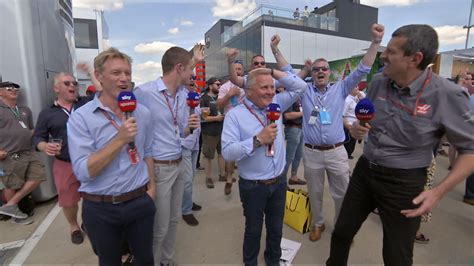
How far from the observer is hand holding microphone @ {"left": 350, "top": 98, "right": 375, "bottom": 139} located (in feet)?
6.22

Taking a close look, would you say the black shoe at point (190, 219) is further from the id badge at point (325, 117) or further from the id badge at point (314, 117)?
the id badge at point (325, 117)

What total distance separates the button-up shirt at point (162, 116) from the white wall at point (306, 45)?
1969cm

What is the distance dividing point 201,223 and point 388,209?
8.16 feet

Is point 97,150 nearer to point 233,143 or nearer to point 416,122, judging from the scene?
point 233,143

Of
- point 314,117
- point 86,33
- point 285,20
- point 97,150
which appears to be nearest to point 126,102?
point 97,150

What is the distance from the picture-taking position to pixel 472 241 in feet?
10.6

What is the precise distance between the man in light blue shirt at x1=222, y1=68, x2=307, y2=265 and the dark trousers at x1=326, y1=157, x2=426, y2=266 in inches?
24.2

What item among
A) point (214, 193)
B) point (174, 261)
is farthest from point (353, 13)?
point (174, 261)

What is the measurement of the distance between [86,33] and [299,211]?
42.9 ft

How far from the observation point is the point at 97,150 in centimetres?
171

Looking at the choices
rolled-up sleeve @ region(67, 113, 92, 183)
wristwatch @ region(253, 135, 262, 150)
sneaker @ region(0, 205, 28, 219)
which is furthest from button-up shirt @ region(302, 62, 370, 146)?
sneaker @ region(0, 205, 28, 219)

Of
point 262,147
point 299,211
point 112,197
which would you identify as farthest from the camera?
point 299,211

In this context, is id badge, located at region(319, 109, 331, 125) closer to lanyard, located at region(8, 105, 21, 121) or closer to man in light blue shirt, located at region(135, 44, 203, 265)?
man in light blue shirt, located at region(135, 44, 203, 265)

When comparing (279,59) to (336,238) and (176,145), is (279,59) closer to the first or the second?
(176,145)
